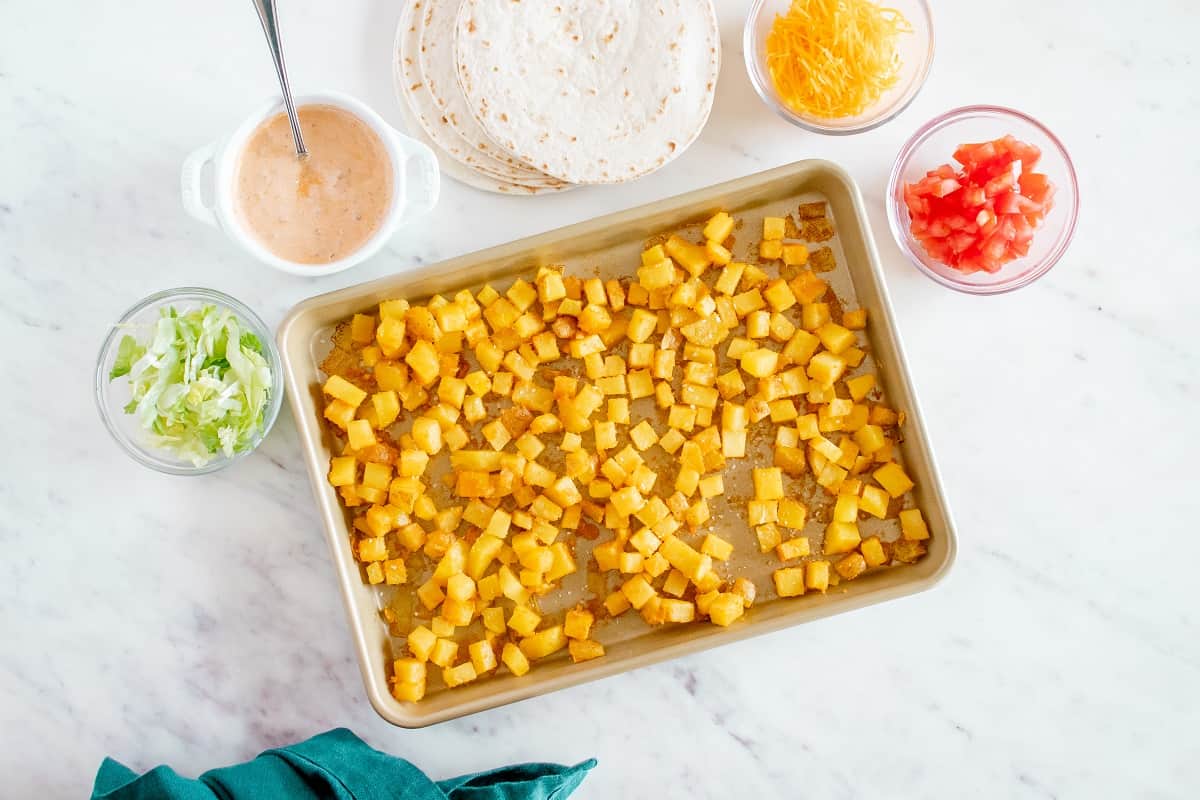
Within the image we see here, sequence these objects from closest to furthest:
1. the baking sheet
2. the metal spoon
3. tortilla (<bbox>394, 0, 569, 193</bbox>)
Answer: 1. the metal spoon
2. the baking sheet
3. tortilla (<bbox>394, 0, 569, 193</bbox>)

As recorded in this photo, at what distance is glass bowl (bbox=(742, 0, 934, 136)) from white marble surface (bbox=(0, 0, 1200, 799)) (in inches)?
3.4

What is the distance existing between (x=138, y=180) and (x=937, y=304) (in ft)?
6.24

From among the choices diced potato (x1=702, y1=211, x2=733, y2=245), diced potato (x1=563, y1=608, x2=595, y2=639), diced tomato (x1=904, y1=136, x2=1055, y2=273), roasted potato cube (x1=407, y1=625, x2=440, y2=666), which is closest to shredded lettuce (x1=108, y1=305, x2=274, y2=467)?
roasted potato cube (x1=407, y1=625, x2=440, y2=666)

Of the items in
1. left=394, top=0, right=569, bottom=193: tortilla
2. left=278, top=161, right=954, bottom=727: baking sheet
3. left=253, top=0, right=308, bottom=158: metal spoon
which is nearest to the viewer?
left=253, top=0, right=308, bottom=158: metal spoon

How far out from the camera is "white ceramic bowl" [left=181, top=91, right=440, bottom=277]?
77.3 inches

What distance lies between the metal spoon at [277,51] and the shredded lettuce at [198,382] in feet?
1.39

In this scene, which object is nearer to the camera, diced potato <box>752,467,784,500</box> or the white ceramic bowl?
the white ceramic bowl

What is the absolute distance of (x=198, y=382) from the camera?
1.91 meters

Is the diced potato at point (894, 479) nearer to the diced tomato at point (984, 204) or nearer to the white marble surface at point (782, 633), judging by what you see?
the white marble surface at point (782, 633)

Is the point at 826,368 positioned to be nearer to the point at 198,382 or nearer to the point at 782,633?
the point at 782,633

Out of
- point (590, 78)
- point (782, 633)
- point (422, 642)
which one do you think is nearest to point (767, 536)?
point (782, 633)

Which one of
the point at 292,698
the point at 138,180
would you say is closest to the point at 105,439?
the point at 138,180

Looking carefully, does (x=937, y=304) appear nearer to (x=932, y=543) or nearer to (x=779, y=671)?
(x=932, y=543)

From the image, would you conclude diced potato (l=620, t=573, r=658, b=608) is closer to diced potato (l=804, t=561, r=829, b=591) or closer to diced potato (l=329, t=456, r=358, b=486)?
diced potato (l=804, t=561, r=829, b=591)
